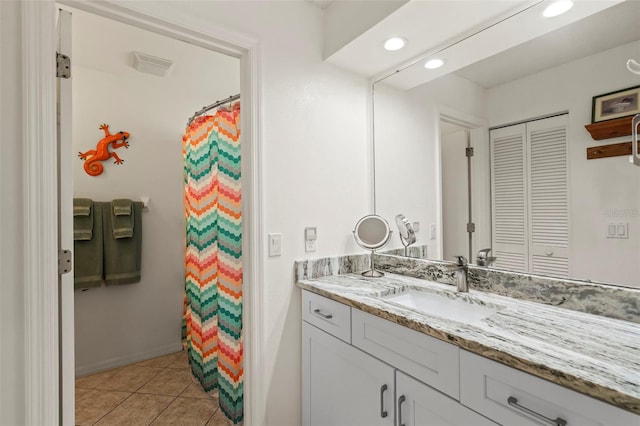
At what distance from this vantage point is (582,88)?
1.16m

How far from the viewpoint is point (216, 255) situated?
1990 millimetres

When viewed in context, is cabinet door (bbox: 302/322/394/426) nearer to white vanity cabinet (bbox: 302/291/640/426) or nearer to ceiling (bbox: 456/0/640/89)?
white vanity cabinet (bbox: 302/291/640/426)

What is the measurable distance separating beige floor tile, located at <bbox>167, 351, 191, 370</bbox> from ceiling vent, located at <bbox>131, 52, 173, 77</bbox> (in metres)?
2.38

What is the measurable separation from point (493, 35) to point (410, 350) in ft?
4.61

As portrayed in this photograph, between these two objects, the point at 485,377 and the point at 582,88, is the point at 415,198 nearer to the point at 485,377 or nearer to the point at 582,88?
the point at 582,88

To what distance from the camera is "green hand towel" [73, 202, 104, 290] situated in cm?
231

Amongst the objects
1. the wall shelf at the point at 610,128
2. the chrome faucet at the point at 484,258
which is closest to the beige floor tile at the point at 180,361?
the chrome faucet at the point at 484,258

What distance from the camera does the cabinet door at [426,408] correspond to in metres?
0.88

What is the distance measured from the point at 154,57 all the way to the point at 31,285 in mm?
1809

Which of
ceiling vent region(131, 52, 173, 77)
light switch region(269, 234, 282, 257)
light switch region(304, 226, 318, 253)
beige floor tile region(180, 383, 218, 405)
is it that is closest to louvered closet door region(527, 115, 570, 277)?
light switch region(304, 226, 318, 253)

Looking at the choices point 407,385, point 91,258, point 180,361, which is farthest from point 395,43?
point 180,361

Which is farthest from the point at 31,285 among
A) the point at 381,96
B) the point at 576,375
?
the point at 381,96

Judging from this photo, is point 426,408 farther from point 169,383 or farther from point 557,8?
point 169,383

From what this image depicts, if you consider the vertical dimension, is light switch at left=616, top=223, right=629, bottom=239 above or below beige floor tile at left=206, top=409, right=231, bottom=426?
above
